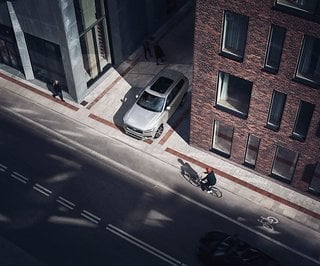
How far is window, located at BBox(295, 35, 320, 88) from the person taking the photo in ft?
75.0

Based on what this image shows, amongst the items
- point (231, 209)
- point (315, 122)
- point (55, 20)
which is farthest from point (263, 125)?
point (55, 20)

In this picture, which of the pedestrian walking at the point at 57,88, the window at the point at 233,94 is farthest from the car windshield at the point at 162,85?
the pedestrian walking at the point at 57,88

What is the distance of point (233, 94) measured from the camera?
27.8 meters

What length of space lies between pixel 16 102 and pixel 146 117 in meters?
9.31

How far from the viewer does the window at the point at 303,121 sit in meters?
25.3

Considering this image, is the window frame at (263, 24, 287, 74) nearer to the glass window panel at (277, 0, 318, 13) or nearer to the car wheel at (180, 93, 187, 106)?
the glass window panel at (277, 0, 318, 13)

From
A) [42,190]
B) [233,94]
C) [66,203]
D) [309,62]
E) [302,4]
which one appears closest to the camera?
[302,4]

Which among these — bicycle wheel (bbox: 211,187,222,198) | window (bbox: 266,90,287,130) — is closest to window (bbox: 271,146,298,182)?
window (bbox: 266,90,287,130)

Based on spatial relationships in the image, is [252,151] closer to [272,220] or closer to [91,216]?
[272,220]

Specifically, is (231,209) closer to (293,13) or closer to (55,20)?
(293,13)

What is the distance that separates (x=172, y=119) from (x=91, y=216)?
28.8 feet

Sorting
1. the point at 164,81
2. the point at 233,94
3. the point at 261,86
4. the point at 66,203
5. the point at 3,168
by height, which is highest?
the point at 261,86

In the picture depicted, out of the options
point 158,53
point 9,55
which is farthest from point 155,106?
point 9,55

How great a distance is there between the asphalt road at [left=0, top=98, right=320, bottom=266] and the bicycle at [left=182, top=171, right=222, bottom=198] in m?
0.36
